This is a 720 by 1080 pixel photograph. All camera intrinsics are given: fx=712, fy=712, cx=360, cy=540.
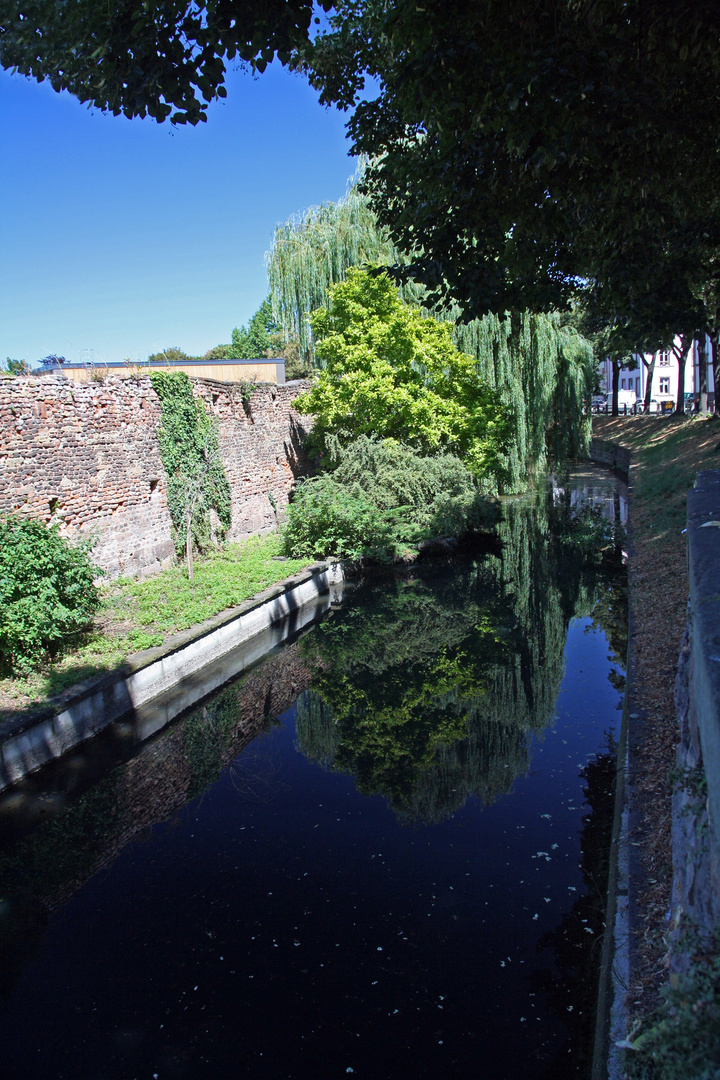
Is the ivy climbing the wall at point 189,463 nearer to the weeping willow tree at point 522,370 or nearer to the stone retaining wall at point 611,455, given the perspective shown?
the weeping willow tree at point 522,370

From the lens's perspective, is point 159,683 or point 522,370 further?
point 522,370

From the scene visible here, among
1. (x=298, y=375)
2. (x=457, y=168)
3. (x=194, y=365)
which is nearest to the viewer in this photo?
(x=457, y=168)

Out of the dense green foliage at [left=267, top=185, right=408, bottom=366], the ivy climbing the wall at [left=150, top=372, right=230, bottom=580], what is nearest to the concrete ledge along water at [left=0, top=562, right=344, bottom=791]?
the ivy climbing the wall at [left=150, top=372, right=230, bottom=580]

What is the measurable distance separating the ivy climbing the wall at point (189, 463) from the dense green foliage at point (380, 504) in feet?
5.24

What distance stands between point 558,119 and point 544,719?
5389 mm

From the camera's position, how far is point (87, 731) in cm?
717

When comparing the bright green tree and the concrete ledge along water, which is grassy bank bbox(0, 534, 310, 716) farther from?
the bright green tree

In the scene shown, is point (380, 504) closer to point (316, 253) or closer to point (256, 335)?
point (316, 253)

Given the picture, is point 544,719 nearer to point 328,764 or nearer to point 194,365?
point 328,764

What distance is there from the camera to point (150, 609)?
988cm

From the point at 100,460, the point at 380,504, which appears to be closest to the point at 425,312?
the point at 380,504

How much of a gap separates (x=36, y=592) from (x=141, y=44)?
205 inches

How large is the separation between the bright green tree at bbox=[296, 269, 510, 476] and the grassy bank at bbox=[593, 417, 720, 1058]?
422 cm

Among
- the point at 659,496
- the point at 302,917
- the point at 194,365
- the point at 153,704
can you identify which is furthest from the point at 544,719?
the point at 194,365
